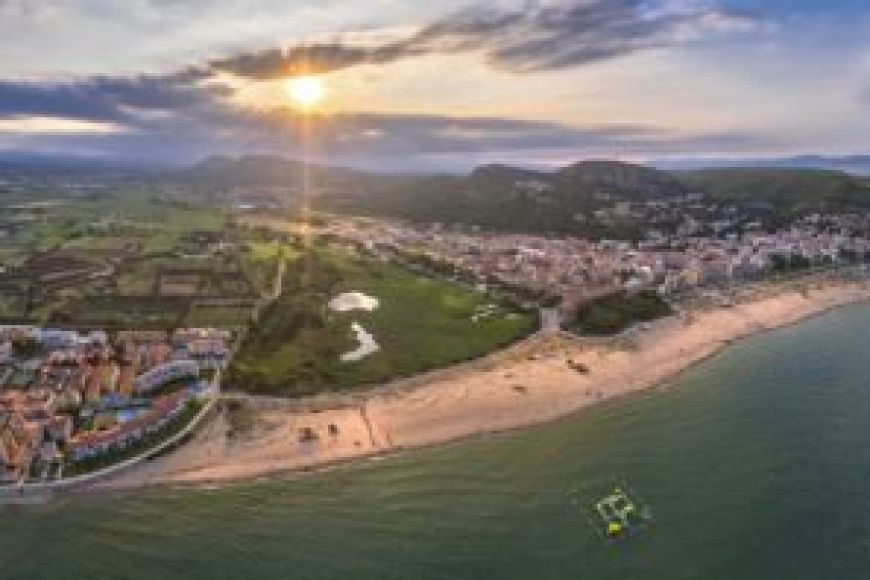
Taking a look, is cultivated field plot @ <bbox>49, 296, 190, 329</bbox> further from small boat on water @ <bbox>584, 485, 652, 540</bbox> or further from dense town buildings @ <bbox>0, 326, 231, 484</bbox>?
small boat on water @ <bbox>584, 485, 652, 540</bbox>

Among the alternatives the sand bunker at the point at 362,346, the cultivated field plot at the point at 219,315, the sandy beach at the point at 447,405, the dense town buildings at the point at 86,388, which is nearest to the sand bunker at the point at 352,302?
the sand bunker at the point at 362,346

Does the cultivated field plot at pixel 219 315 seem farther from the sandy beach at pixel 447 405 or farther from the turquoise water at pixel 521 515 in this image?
the turquoise water at pixel 521 515

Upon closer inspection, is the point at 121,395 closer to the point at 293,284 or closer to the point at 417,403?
the point at 417,403

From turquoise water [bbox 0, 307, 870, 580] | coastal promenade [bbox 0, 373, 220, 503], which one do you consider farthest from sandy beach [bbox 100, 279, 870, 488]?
turquoise water [bbox 0, 307, 870, 580]

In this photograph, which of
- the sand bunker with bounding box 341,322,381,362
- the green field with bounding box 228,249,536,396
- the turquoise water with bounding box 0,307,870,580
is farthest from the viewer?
the sand bunker with bounding box 341,322,381,362

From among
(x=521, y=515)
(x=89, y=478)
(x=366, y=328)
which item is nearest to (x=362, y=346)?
(x=366, y=328)

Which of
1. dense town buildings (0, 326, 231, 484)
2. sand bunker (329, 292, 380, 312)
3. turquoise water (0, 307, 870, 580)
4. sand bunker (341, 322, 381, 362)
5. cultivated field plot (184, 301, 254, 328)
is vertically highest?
sand bunker (329, 292, 380, 312)

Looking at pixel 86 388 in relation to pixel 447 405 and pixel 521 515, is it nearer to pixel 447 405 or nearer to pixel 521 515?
pixel 447 405

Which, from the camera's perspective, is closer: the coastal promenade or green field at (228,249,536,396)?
the coastal promenade
